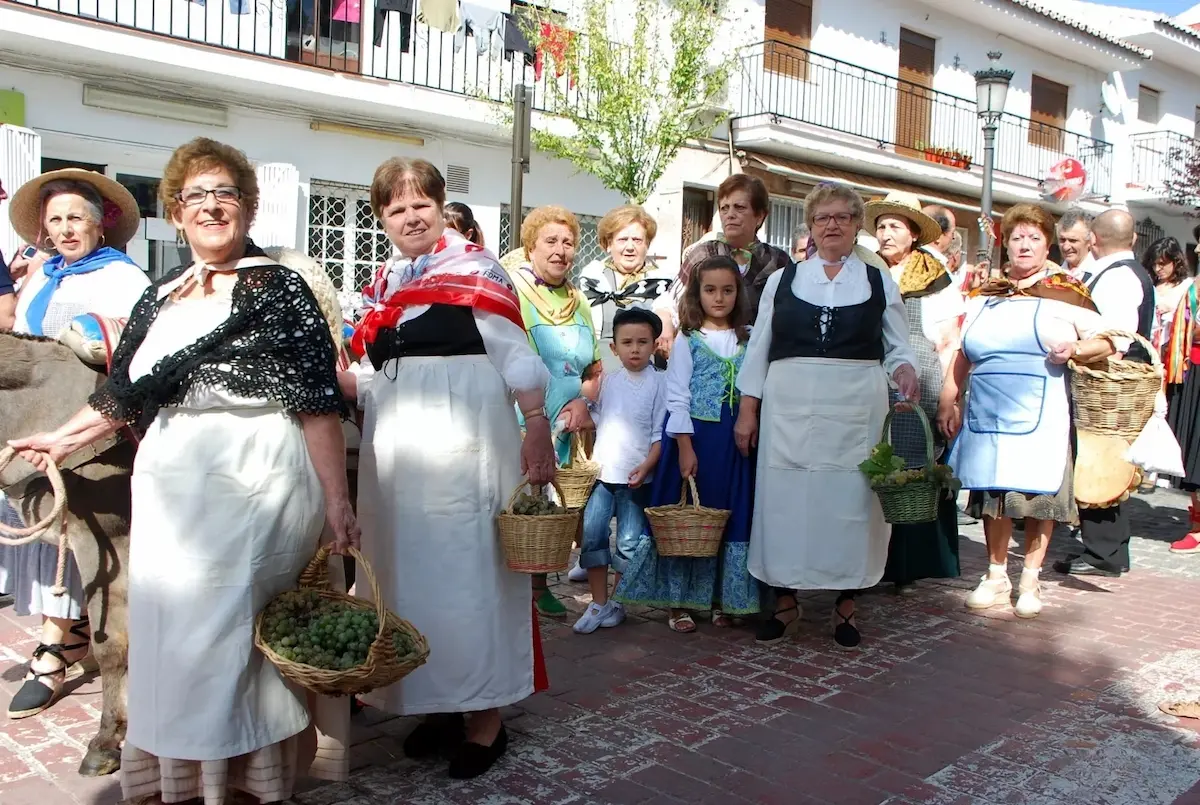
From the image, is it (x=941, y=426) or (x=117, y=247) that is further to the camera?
(x=941, y=426)

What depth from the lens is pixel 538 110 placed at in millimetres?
16438

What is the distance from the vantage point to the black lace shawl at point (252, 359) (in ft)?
9.52

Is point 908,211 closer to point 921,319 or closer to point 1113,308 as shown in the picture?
point 921,319

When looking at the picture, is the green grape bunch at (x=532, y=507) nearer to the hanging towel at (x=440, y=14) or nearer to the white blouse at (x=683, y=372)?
the white blouse at (x=683, y=372)

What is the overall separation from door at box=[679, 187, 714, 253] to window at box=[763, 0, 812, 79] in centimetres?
281

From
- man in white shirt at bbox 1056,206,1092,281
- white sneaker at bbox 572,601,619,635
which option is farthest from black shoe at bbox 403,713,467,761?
man in white shirt at bbox 1056,206,1092,281

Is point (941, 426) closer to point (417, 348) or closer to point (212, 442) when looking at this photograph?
point (417, 348)

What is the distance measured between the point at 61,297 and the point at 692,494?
2.90m

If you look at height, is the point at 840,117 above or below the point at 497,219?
above

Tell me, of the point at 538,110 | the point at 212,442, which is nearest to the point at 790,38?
the point at 538,110

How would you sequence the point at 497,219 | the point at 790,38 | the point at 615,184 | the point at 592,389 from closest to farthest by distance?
the point at 592,389, the point at 615,184, the point at 497,219, the point at 790,38

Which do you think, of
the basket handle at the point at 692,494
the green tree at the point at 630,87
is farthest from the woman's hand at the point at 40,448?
the green tree at the point at 630,87

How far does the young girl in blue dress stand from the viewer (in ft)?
17.3

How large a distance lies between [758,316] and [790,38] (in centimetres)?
1661
